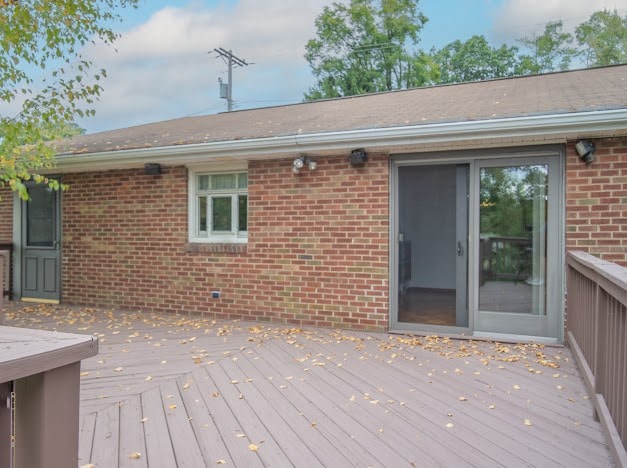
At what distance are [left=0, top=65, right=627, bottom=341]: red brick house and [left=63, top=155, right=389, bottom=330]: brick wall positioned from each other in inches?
0.8

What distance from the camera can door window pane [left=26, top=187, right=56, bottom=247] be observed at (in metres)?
7.88


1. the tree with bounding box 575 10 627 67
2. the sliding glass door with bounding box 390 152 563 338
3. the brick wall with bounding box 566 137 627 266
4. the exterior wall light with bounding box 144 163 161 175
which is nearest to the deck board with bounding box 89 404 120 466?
the sliding glass door with bounding box 390 152 563 338

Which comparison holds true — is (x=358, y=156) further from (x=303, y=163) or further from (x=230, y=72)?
(x=230, y=72)

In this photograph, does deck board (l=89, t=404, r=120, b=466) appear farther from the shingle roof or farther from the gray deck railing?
the shingle roof

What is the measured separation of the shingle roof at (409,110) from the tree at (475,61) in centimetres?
2102

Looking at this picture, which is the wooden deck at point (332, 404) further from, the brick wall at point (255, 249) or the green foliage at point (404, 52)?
the green foliage at point (404, 52)

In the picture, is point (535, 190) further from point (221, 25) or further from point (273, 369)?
point (221, 25)

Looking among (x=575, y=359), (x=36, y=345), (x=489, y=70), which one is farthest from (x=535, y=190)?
(x=489, y=70)

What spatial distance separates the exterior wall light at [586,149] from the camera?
459 centimetres

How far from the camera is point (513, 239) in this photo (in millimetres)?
5133

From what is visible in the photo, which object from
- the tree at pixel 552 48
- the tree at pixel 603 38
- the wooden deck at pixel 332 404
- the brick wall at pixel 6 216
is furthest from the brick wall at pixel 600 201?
the tree at pixel 552 48

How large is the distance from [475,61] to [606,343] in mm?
27569

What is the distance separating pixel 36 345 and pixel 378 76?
1067 inches

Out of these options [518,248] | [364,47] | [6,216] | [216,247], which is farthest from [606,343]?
[364,47]
